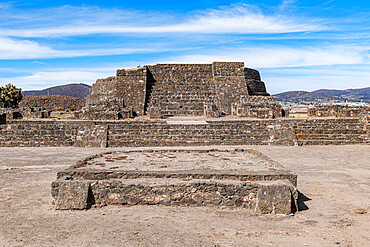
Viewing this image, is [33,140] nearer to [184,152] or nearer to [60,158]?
[60,158]

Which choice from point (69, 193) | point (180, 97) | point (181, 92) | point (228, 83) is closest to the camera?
point (69, 193)

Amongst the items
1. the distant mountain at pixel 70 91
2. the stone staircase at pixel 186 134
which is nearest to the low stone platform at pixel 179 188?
the stone staircase at pixel 186 134

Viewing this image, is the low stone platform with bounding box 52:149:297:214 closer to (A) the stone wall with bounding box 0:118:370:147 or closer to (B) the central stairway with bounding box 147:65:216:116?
(A) the stone wall with bounding box 0:118:370:147

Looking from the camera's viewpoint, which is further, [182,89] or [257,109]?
[182,89]

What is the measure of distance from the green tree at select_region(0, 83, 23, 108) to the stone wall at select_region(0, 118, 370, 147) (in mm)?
21583

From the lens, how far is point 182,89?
22953 millimetres

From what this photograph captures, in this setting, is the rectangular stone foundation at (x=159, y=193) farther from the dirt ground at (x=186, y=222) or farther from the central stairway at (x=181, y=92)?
the central stairway at (x=181, y=92)

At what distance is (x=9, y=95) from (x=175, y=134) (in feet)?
84.3

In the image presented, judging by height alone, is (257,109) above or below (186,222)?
above

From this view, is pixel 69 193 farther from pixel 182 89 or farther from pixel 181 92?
pixel 182 89

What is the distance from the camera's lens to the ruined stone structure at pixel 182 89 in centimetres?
2119

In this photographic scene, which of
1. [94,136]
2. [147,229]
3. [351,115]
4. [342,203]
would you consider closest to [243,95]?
[351,115]

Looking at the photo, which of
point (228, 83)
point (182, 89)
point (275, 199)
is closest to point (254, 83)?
point (228, 83)

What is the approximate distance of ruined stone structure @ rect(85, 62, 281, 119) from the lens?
69.5 feet
